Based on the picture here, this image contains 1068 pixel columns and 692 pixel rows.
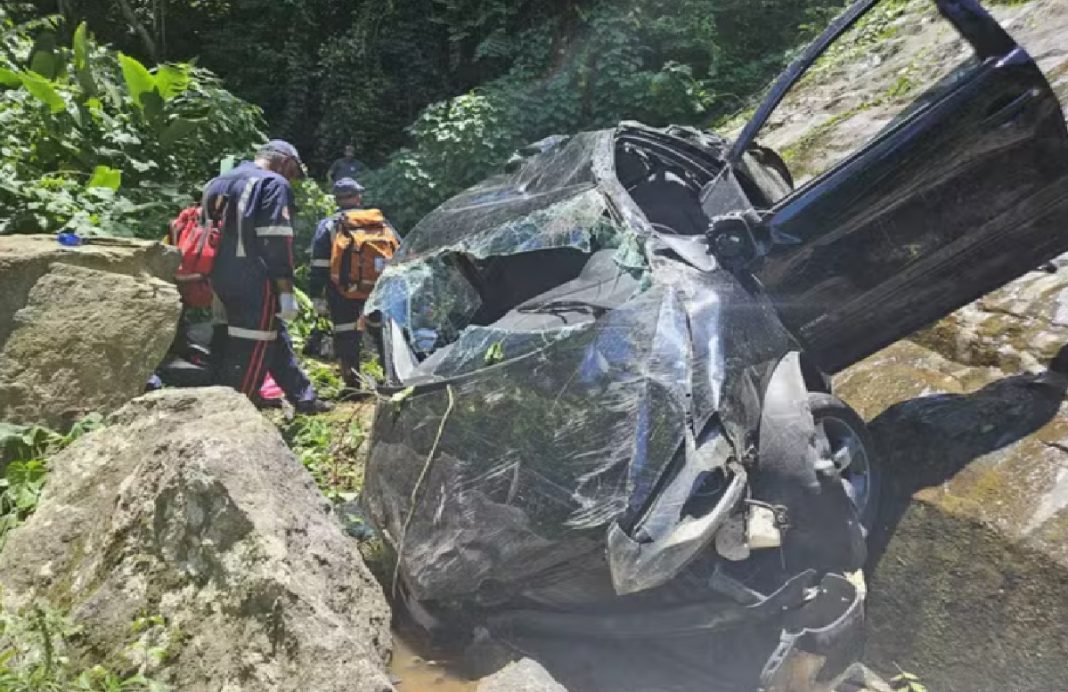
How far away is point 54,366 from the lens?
4.02 metres

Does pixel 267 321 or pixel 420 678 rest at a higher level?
pixel 267 321

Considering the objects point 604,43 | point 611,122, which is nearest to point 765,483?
point 611,122

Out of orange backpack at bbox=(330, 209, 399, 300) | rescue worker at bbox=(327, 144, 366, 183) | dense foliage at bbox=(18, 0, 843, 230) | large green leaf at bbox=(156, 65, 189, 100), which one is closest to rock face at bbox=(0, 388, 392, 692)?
orange backpack at bbox=(330, 209, 399, 300)

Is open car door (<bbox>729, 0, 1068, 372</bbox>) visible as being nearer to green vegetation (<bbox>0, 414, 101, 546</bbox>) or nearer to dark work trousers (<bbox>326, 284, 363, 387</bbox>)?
green vegetation (<bbox>0, 414, 101, 546</bbox>)

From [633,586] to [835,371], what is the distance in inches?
68.6

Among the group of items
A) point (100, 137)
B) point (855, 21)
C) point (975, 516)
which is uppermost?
point (855, 21)

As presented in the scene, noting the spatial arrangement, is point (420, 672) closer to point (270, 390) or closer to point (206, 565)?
point (206, 565)

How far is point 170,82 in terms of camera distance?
7.25 metres

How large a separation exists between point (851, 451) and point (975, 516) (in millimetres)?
495

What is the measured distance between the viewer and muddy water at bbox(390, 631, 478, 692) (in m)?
3.14

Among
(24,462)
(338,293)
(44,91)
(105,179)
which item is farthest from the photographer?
(44,91)

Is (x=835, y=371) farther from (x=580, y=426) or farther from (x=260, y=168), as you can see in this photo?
(x=260, y=168)

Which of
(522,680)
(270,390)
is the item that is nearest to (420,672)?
(522,680)

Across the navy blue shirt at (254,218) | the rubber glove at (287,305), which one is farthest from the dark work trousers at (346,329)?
the navy blue shirt at (254,218)
